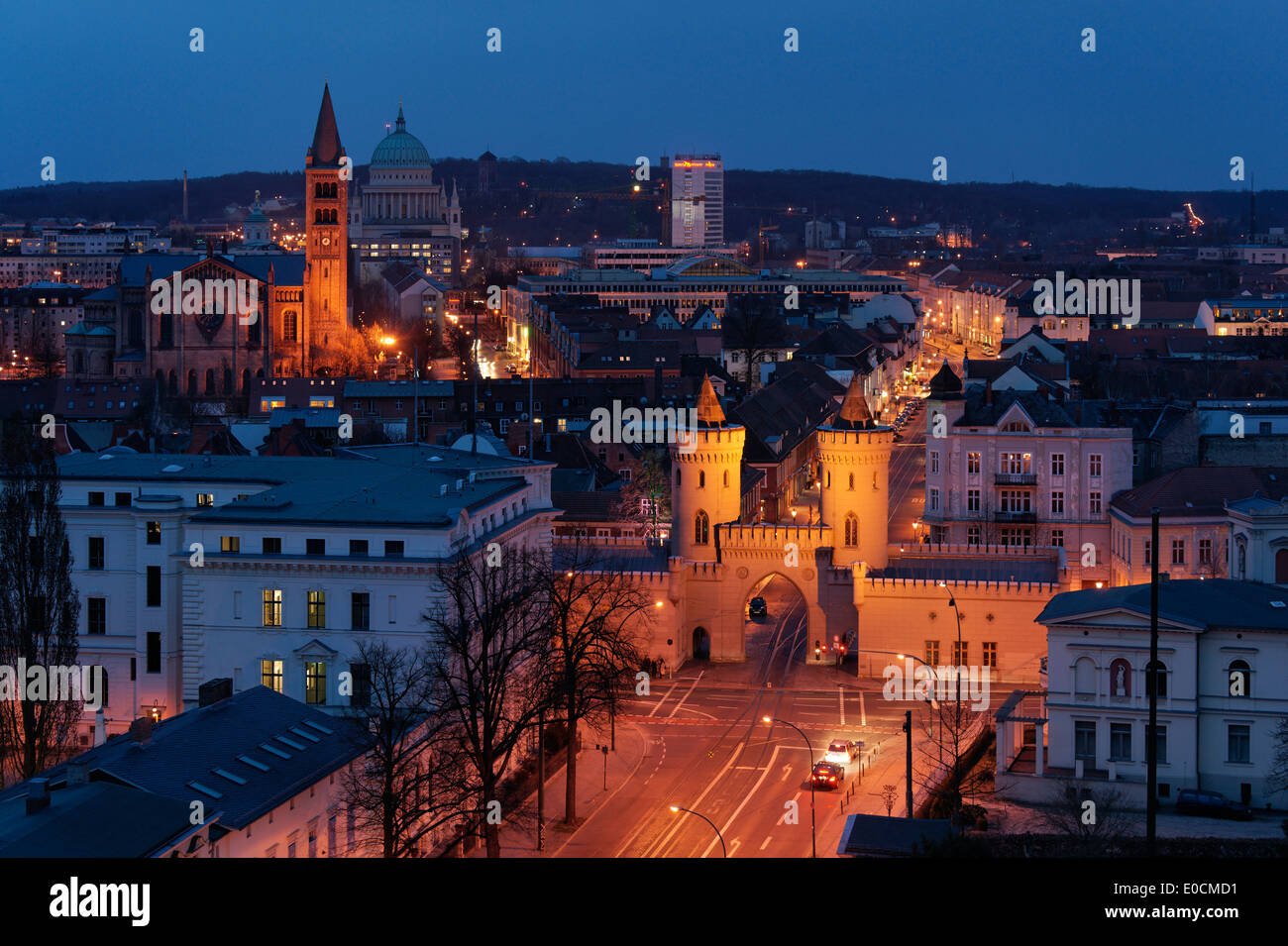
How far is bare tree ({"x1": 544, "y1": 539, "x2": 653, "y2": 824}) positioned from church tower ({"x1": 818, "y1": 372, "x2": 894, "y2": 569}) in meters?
6.52

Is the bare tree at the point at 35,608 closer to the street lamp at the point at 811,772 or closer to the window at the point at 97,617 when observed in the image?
the window at the point at 97,617

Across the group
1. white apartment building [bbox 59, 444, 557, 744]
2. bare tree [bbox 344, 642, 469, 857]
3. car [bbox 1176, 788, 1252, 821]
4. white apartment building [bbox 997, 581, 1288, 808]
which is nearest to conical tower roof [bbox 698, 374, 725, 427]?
white apartment building [bbox 59, 444, 557, 744]

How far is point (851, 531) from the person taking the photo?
190 feet

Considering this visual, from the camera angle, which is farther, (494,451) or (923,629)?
(494,451)

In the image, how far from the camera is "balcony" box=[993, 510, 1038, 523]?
67.9 metres

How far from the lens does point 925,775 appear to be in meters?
42.8

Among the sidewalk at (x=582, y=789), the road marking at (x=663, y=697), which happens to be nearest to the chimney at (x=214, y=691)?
the sidewalk at (x=582, y=789)

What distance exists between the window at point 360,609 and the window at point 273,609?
183cm

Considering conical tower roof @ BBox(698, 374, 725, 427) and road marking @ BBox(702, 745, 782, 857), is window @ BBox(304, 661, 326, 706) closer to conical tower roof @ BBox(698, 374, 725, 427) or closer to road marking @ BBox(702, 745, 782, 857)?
road marking @ BBox(702, 745, 782, 857)

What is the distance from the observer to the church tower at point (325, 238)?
142000 millimetres

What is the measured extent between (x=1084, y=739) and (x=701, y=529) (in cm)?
1895
